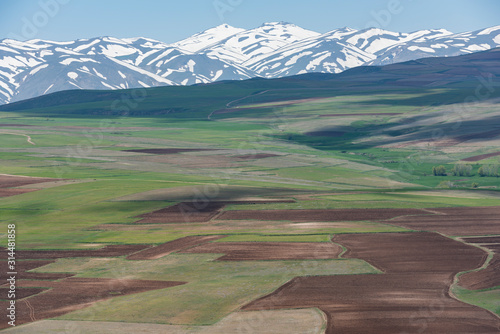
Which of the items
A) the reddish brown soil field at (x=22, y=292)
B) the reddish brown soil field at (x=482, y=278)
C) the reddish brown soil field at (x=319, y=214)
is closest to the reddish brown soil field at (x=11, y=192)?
the reddish brown soil field at (x=319, y=214)

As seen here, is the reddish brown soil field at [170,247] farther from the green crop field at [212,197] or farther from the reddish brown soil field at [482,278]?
the reddish brown soil field at [482,278]

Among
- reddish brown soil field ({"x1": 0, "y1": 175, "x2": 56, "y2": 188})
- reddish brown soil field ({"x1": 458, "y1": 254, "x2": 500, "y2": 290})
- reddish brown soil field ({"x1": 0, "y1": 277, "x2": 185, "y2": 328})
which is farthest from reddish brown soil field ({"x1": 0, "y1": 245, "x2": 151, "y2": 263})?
reddish brown soil field ({"x1": 0, "y1": 175, "x2": 56, "y2": 188})

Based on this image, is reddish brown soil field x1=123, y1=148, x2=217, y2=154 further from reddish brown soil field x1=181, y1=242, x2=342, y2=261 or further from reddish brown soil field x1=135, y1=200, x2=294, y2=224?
reddish brown soil field x1=181, y1=242, x2=342, y2=261

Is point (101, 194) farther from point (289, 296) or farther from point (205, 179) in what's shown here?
point (289, 296)

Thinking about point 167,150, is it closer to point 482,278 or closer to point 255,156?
point 255,156

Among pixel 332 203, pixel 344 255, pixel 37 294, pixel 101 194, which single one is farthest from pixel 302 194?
pixel 37 294
